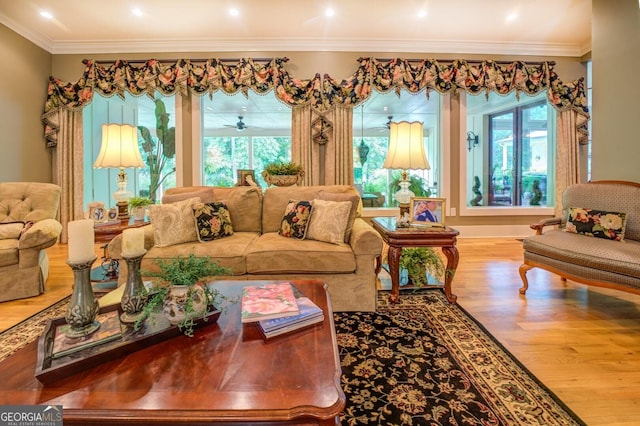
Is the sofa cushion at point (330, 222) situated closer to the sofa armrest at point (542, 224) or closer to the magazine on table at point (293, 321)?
the magazine on table at point (293, 321)

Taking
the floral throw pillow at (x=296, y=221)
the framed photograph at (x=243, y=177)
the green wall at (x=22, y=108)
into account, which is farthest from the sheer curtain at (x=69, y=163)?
the floral throw pillow at (x=296, y=221)

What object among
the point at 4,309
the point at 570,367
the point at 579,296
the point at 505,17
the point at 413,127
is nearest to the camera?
the point at 570,367

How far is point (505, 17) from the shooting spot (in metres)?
4.15

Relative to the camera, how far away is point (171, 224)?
2.62 metres

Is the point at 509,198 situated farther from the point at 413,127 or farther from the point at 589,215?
the point at 413,127

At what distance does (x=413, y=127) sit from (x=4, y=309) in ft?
11.7

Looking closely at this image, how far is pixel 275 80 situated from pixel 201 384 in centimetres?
432

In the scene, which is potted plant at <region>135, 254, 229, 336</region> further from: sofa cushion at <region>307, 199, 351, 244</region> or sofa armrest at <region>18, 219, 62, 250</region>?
sofa armrest at <region>18, 219, 62, 250</region>

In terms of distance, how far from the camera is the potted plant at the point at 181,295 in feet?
4.19

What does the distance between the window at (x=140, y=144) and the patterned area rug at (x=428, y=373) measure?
3.03m

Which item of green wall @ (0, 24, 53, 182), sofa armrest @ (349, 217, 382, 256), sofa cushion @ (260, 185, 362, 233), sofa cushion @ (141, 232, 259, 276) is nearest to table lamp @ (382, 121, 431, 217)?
sofa cushion @ (260, 185, 362, 233)

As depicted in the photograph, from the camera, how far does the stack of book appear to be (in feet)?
4.29

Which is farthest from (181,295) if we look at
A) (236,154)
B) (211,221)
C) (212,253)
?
(236,154)

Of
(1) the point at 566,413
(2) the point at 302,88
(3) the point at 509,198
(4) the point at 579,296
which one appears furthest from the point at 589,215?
(2) the point at 302,88
